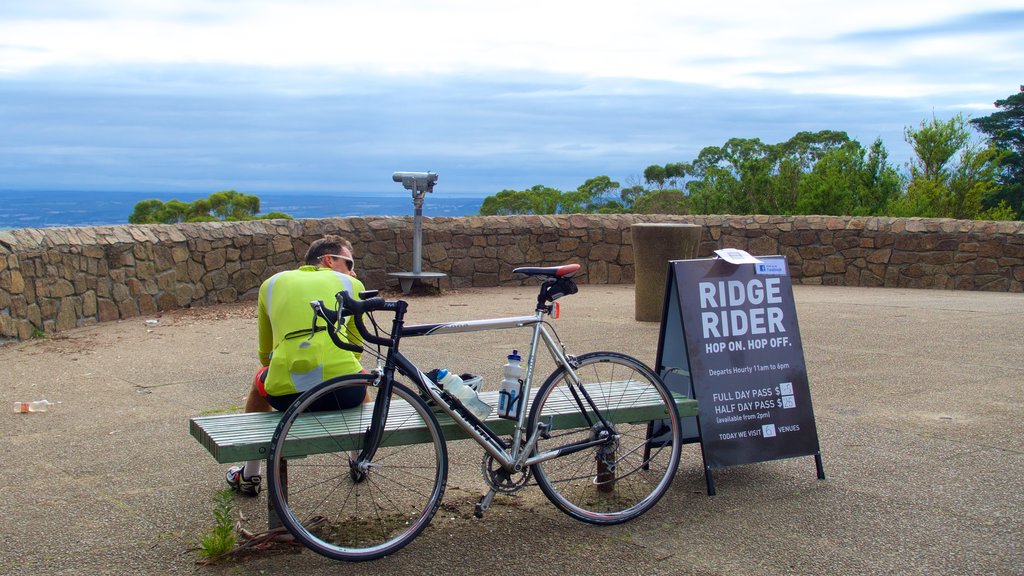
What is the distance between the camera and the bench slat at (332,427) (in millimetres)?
3791

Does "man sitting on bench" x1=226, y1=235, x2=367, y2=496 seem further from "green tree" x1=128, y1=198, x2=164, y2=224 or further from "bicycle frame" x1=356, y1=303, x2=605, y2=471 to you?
"green tree" x1=128, y1=198, x2=164, y2=224

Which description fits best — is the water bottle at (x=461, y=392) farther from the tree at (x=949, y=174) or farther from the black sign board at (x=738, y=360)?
the tree at (x=949, y=174)

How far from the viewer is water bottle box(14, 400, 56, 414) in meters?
6.47

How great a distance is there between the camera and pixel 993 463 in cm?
520

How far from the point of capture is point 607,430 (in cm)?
438

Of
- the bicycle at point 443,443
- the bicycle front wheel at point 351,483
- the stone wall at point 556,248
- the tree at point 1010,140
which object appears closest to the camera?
the bicycle front wheel at point 351,483

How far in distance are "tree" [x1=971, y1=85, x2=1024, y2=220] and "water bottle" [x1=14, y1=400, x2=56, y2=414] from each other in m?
31.4

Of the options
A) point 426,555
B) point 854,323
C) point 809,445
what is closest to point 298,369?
point 426,555

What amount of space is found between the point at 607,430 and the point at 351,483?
1.27m

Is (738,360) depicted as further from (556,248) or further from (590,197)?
(590,197)

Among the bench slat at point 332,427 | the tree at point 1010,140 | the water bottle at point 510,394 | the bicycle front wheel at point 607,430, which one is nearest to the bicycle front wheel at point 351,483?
the bench slat at point 332,427

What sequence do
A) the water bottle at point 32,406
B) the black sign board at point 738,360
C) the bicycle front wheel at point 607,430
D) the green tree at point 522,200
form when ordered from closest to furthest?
the bicycle front wheel at point 607,430 → the black sign board at point 738,360 → the water bottle at point 32,406 → the green tree at point 522,200

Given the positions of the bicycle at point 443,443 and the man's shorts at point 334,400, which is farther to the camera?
the man's shorts at point 334,400

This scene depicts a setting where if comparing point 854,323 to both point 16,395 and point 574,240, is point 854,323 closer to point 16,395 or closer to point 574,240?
point 574,240
